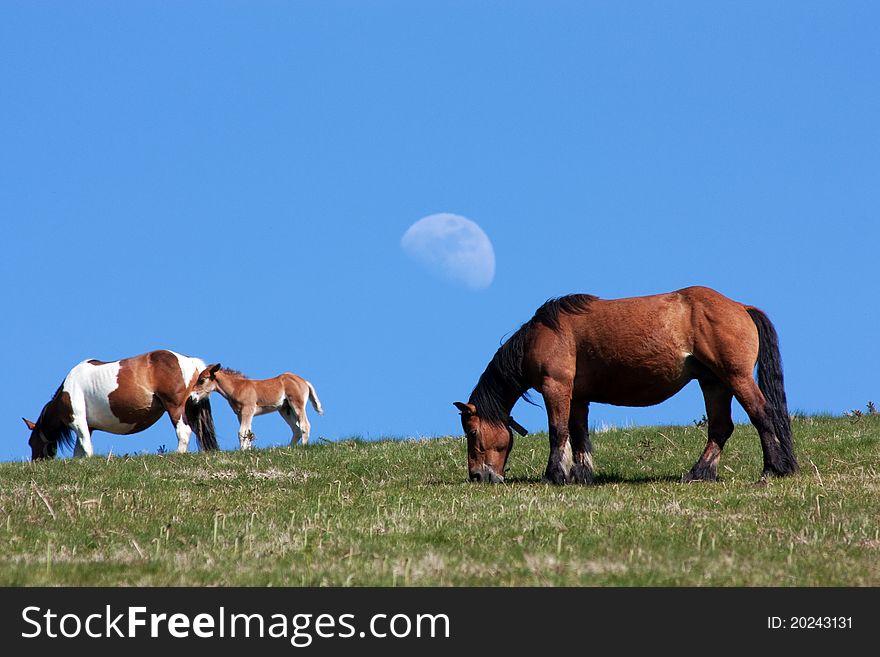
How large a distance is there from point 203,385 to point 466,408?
9214 mm

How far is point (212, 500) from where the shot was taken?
12.5m

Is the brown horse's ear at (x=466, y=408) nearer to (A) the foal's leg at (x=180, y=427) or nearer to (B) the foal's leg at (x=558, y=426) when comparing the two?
(B) the foal's leg at (x=558, y=426)

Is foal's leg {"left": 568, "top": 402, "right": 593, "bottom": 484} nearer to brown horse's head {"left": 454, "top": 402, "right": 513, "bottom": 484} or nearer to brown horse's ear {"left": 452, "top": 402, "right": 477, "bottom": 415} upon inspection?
brown horse's head {"left": 454, "top": 402, "right": 513, "bottom": 484}

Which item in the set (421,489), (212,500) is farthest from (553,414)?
(212,500)

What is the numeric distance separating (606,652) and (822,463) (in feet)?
33.0

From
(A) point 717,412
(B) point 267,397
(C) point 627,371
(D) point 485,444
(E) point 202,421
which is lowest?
(D) point 485,444

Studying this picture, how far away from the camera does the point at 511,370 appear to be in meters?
13.9

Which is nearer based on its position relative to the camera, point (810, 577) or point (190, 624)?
point (190, 624)

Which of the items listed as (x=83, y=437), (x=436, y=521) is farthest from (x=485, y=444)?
(x=83, y=437)

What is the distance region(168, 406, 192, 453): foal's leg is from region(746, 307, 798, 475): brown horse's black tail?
11.8m

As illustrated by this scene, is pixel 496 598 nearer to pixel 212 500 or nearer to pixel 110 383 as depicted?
pixel 212 500

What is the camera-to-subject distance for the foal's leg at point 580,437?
1384cm

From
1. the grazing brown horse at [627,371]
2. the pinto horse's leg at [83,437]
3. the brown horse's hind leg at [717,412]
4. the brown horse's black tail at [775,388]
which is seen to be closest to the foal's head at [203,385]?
the pinto horse's leg at [83,437]

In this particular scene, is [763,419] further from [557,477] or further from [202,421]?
[202,421]
